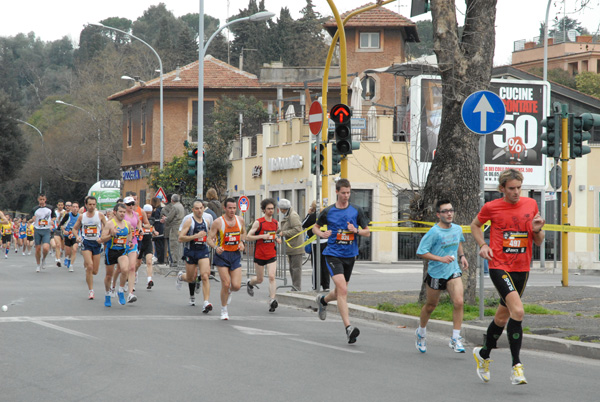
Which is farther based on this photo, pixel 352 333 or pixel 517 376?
pixel 352 333

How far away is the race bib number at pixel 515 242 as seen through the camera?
336 inches

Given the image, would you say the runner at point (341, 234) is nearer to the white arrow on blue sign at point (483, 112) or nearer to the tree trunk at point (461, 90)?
the white arrow on blue sign at point (483, 112)

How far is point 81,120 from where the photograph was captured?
73375 mm

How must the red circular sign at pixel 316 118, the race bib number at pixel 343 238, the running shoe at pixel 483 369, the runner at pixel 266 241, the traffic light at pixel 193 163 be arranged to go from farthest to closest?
the traffic light at pixel 193 163 < the red circular sign at pixel 316 118 < the runner at pixel 266 241 < the race bib number at pixel 343 238 < the running shoe at pixel 483 369

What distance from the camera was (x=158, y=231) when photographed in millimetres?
27328

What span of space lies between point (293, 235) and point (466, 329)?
6.38 meters

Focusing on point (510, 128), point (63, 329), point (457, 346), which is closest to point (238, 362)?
point (457, 346)

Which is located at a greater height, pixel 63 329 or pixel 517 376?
pixel 517 376

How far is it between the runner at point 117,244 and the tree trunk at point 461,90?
4.96m

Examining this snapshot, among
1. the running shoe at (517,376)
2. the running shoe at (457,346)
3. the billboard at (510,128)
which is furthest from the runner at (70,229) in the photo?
the running shoe at (517,376)

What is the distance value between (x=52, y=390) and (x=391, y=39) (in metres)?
46.2

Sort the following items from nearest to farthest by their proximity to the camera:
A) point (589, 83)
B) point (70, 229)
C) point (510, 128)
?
point (70, 229) < point (510, 128) < point (589, 83)

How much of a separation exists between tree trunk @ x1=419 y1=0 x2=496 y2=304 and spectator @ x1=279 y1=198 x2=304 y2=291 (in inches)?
143

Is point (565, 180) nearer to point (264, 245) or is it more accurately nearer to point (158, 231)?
point (264, 245)
